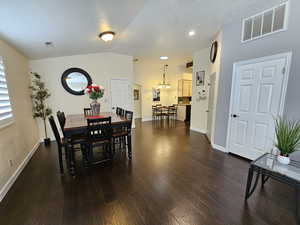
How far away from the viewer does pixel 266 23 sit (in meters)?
Result: 2.45

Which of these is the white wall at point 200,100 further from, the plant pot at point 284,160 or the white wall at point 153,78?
the plant pot at point 284,160

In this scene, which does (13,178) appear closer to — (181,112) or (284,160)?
(284,160)

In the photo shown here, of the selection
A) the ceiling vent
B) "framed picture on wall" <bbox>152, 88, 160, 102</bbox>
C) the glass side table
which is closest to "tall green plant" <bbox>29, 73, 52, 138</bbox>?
"framed picture on wall" <bbox>152, 88, 160, 102</bbox>

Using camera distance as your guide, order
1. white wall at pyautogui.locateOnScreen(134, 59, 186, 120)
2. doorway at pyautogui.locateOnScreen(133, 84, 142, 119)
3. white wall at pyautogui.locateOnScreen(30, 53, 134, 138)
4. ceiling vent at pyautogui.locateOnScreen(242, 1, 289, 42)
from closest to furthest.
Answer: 1. ceiling vent at pyautogui.locateOnScreen(242, 1, 289, 42)
2. white wall at pyautogui.locateOnScreen(30, 53, 134, 138)
3. white wall at pyautogui.locateOnScreen(134, 59, 186, 120)
4. doorway at pyautogui.locateOnScreen(133, 84, 142, 119)

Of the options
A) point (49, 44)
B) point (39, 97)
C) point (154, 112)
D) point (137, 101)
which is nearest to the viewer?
point (49, 44)

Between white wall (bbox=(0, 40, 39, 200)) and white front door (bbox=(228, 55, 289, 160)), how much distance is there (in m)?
4.29

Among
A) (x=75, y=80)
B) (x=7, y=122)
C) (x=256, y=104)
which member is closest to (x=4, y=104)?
(x=7, y=122)

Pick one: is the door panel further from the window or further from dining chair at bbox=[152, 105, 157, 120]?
dining chair at bbox=[152, 105, 157, 120]

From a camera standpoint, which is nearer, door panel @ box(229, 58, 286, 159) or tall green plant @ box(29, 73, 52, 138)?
door panel @ box(229, 58, 286, 159)

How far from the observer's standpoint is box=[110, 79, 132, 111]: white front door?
5.19m

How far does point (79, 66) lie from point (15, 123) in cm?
255

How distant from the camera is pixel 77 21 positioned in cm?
229

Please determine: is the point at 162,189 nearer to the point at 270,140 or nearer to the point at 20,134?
the point at 270,140

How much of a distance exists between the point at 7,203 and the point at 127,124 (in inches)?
80.6
